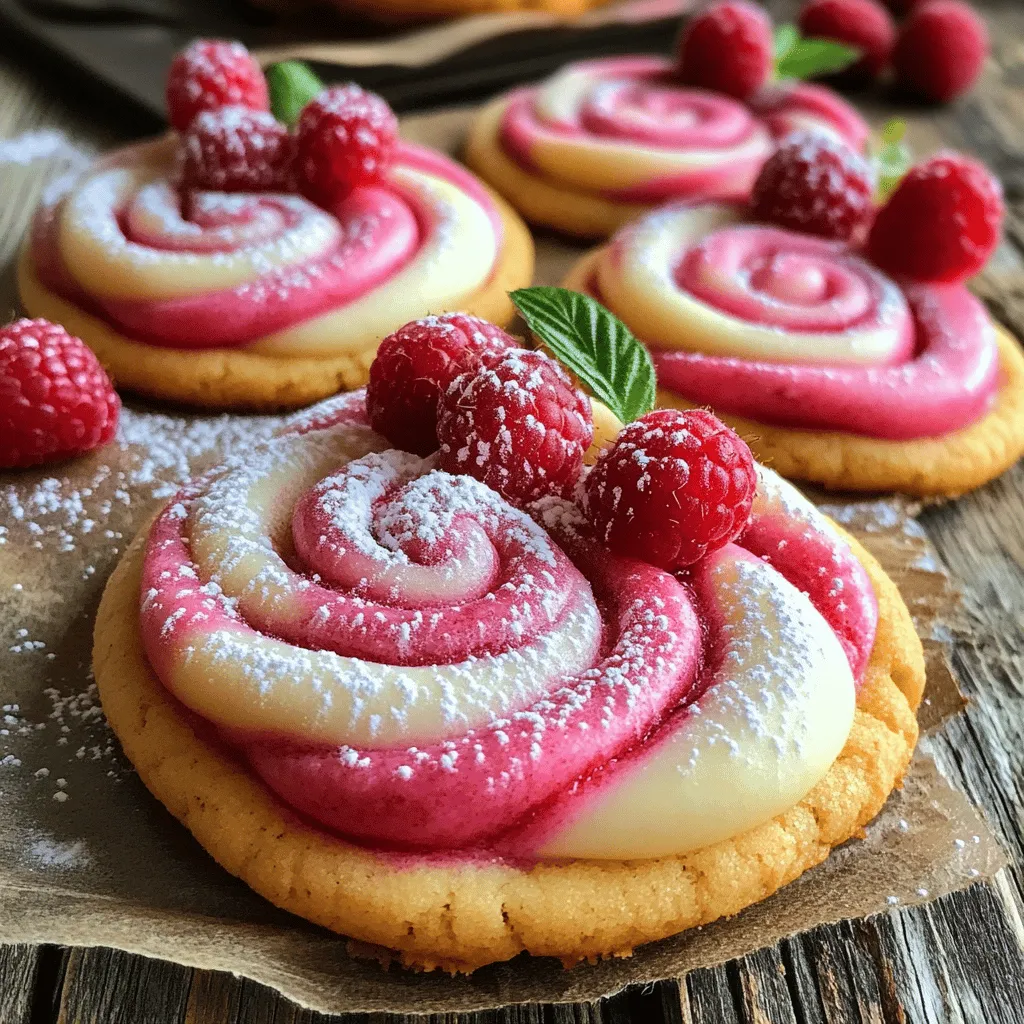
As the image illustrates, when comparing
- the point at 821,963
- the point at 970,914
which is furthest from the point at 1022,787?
the point at 821,963

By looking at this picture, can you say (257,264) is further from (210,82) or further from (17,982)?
(17,982)

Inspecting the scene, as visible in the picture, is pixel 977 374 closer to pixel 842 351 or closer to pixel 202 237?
pixel 842 351

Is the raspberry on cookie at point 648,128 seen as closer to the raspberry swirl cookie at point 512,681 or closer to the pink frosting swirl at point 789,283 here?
the pink frosting swirl at point 789,283

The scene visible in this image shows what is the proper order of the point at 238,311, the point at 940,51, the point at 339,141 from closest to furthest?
the point at 238,311 < the point at 339,141 < the point at 940,51

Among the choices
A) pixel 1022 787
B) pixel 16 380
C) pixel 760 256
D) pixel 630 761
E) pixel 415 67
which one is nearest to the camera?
pixel 630 761

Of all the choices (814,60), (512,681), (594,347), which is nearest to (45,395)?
(594,347)

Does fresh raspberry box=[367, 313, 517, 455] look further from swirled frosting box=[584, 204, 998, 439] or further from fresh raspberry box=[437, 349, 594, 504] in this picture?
swirled frosting box=[584, 204, 998, 439]
